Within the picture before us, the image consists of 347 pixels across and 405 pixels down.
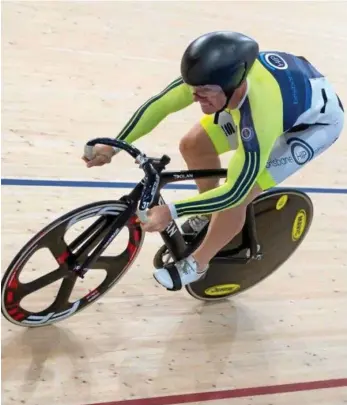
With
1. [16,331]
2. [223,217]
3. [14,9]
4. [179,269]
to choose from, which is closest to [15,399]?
[16,331]

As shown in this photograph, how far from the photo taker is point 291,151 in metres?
2.37

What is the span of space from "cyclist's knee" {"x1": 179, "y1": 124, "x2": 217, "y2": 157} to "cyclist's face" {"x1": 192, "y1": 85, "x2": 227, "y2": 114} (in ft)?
1.46

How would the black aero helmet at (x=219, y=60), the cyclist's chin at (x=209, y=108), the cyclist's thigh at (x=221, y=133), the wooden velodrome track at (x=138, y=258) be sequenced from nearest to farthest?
the black aero helmet at (x=219, y=60) → the cyclist's chin at (x=209, y=108) → the cyclist's thigh at (x=221, y=133) → the wooden velodrome track at (x=138, y=258)

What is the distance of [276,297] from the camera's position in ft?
10.3

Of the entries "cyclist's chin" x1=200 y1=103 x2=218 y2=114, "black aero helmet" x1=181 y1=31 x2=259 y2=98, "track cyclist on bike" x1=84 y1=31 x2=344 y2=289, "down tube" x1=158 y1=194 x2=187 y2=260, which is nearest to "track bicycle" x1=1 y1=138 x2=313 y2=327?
"down tube" x1=158 y1=194 x2=187 y2=260

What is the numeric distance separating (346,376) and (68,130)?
175 centimetres

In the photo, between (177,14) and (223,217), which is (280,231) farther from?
(177,14)

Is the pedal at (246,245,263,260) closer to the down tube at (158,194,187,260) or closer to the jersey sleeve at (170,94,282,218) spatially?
the down tube at (158,194,187,260)

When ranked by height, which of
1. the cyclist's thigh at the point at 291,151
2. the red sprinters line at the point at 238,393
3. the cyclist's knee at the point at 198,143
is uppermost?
the cyclist's thigh at the point at 291,151

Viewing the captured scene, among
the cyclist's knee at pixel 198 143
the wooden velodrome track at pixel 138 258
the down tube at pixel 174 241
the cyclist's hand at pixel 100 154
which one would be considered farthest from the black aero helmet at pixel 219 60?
the wooden velodrome track at pixel 138 258

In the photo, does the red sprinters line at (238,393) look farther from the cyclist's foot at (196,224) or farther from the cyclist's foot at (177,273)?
the cyclist's foot at (196,224)

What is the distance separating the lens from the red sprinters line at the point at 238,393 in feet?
8.36

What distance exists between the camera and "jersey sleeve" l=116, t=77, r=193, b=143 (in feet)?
7.54

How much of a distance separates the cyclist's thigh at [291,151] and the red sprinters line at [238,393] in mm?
854
